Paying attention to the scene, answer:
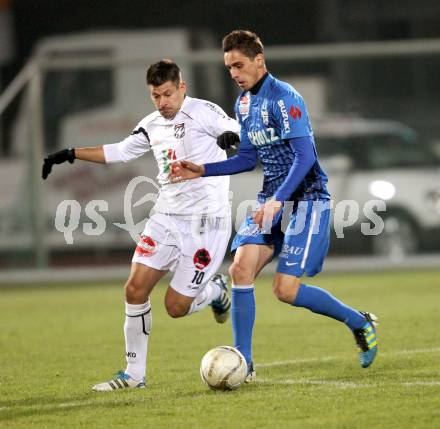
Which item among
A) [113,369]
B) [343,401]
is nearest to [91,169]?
[113,369]

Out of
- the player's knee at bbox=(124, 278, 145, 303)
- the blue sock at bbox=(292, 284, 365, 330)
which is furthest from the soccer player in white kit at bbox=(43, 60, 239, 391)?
the blue sock at bbox=(292, 284, 365, 330)

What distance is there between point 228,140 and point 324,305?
4.24ft

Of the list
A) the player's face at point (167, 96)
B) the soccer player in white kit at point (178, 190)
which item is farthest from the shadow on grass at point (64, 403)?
the player's face at point (167, 96)

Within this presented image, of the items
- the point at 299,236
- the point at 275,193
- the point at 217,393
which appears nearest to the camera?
the point at 217,393

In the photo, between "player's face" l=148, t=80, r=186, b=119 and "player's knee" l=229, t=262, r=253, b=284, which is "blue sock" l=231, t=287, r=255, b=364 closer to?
"player's knee" l=229, t=262, r=253, b=284

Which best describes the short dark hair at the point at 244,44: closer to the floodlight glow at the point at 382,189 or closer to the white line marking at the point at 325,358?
the white line marking at the point at 325,358

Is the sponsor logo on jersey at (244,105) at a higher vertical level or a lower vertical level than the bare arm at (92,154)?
higher

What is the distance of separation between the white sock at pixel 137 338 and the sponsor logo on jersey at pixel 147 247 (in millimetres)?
352

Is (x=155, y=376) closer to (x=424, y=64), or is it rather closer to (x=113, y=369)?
(x=113, y=369)

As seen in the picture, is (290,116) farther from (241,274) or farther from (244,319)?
(244,319)

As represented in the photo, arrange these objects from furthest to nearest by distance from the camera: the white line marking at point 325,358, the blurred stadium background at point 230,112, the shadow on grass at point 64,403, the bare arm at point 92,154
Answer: the blurred stadium background at point 230,112
the white line marking at point 325,358
the bare arm at point 92,154
the shadow on grass at point 64,403

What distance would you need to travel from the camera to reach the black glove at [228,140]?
786cm

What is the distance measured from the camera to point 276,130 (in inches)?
294

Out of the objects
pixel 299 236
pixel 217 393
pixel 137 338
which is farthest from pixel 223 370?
pixel 299 236
